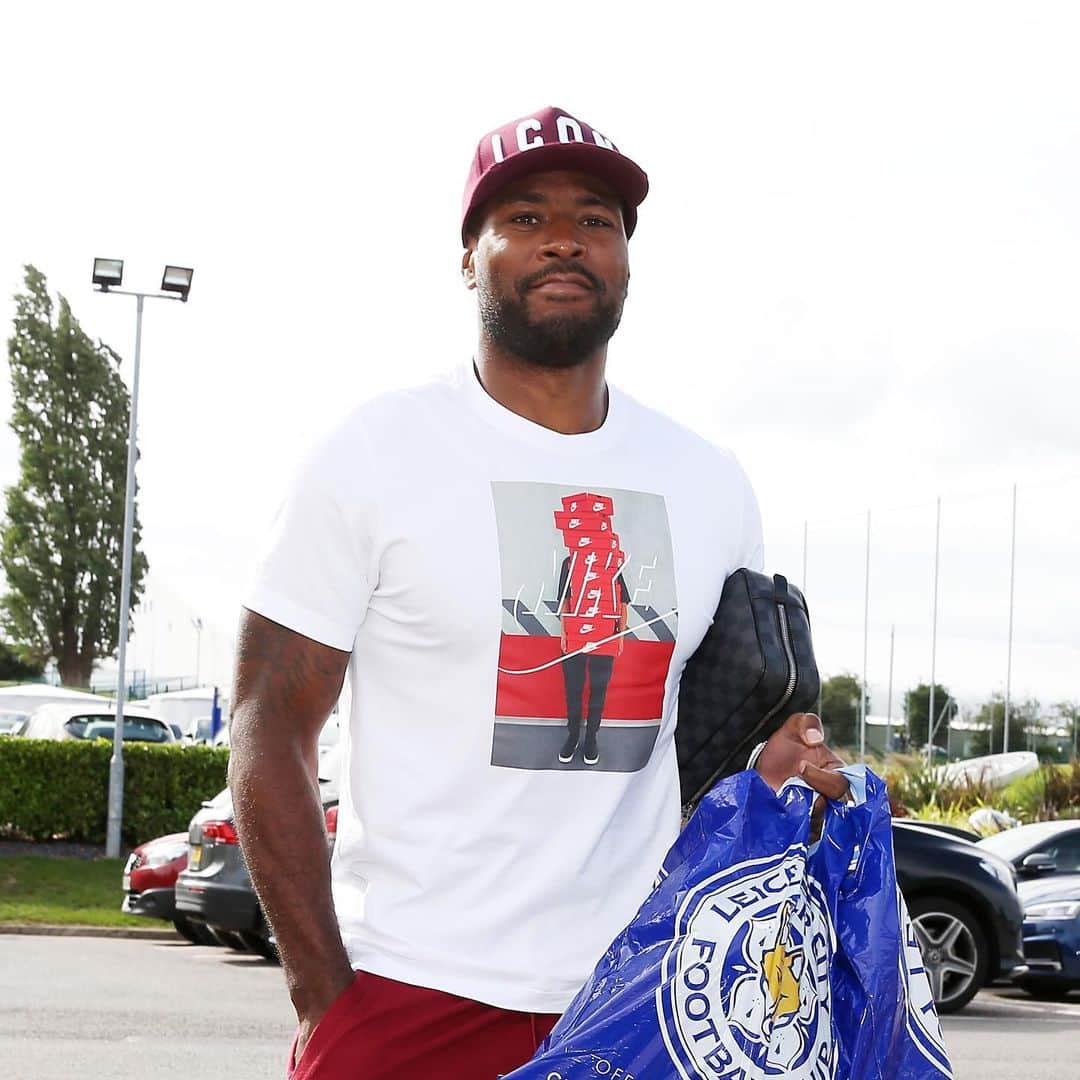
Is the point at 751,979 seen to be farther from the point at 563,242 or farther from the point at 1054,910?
the point at 1054,910

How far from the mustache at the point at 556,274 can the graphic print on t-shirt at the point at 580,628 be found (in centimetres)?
31

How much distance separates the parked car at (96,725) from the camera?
24328 mm

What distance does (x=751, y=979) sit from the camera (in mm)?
2172

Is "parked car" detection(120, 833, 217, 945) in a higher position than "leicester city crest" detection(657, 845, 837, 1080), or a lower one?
lower

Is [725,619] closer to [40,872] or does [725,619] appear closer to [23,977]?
[23,977]

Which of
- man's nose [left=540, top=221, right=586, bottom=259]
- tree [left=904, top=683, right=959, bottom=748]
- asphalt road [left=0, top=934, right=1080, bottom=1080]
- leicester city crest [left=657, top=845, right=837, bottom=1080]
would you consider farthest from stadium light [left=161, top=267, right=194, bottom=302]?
tree [left=904, top=683, right=959, bottom=748]

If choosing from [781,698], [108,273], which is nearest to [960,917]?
[781,698]

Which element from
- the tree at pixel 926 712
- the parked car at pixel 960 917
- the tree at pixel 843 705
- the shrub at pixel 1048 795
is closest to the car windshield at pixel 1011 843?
the parked car at pixel 960 917

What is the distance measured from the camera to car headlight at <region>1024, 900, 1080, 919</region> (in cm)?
1225

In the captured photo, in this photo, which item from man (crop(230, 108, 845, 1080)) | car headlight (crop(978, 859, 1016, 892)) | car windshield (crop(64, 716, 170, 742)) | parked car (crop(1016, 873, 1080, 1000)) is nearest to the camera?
man (crop(230, 108, 845, 1080))

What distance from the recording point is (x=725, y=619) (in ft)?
8.28

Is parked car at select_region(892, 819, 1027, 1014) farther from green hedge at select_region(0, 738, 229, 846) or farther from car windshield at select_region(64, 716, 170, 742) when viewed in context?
car windshield at select_region(64, 716, 170, 742)

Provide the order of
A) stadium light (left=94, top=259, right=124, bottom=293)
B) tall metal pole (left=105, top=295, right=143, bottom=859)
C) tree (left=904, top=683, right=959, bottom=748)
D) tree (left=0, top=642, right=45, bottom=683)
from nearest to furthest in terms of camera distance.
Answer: tall metal pole (left=105, top=295, right=143, bottom=859) → stadium light (left=94, top=259, right=124, bottom=293) → tree (left=904, top=683, right=959, bottom=748) → tree (left=0, top=642, right=45, bottom=683)

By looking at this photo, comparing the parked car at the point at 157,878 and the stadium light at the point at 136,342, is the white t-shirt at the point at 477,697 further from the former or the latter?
the stadium light at the point at 136,342
